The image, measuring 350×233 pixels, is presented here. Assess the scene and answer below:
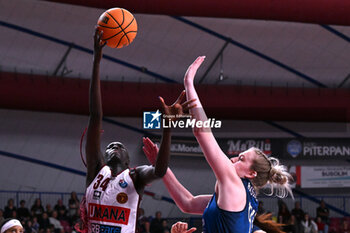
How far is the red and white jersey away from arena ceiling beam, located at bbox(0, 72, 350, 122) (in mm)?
13543

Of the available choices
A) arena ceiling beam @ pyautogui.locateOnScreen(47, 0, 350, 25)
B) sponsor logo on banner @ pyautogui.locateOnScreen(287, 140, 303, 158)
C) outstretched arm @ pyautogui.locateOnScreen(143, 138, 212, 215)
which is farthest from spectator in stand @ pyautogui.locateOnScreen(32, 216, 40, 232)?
outstretched arm @ pyautogui.locateOnScreen(143, 138, 212, 215)

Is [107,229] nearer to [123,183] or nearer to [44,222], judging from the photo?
[123,183]

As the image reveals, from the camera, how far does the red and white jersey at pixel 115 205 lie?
4.47 metres

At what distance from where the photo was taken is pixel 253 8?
53.9 ft

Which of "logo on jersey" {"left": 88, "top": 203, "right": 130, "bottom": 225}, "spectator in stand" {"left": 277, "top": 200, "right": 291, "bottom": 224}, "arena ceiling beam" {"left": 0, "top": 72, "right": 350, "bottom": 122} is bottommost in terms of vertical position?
"logo on jersey" {"left": 88, "top": 203, "right": 130, "bottom": 225}

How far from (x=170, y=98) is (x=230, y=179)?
1443cm

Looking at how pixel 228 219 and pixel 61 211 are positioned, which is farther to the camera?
pixel 61 211

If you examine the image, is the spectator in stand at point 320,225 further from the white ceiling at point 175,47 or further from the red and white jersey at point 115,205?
the red and white jersey at point 115,205

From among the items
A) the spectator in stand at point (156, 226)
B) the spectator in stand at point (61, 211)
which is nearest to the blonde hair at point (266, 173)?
the spectator in stand at point (156, 226)

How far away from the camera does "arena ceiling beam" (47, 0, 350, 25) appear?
16.1 meters

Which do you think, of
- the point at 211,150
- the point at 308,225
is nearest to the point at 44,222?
the point at 308,225

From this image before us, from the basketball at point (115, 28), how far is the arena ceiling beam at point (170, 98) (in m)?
12.0

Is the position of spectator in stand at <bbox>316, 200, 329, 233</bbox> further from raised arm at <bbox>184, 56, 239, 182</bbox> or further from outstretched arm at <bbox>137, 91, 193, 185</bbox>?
outstretched arm at <bbox>137, 91, 193, 185</bbox>

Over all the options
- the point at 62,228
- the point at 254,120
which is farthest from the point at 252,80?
the point at 62,228
